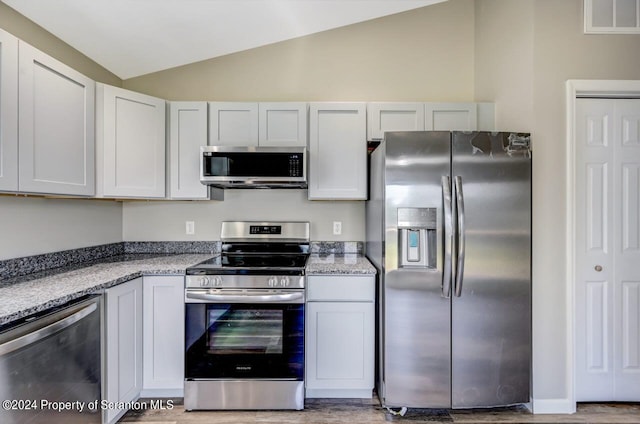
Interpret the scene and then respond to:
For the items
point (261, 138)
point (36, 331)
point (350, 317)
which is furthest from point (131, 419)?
point (261, 138)

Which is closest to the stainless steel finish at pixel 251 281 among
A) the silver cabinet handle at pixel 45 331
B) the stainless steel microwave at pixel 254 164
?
the silver cabinet handle at pixel 45 331

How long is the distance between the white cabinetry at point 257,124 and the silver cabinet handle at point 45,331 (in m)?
1.45

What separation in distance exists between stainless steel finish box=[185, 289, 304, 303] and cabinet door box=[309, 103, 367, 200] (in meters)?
0.87

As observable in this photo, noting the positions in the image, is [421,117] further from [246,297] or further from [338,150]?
[246,297]

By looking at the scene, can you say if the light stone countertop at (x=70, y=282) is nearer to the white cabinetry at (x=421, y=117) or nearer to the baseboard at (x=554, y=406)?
the white cabinetry at (x=421, y=117)

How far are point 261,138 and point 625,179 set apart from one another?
2539mm

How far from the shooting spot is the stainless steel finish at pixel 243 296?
2.08 meters

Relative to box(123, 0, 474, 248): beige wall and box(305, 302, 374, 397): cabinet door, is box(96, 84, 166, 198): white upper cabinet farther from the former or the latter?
box(305, 302, 374, 397): cabinet door

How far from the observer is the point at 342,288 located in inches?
86.3

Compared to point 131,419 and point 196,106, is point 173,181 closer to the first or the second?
point 196,106

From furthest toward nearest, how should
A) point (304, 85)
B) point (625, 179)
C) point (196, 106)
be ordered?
point (304, 85)
point (196, 106)
point (625, 179)

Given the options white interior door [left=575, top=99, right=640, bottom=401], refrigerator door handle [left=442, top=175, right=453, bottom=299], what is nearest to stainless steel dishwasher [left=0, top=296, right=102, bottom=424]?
refrigerator door handle [left=442, top=175, right=453, bottom=299]

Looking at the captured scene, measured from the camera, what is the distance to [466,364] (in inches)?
78.0

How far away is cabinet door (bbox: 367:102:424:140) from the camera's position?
258 centimetres
